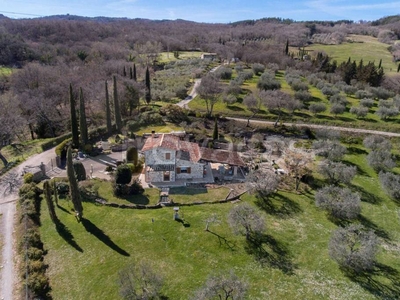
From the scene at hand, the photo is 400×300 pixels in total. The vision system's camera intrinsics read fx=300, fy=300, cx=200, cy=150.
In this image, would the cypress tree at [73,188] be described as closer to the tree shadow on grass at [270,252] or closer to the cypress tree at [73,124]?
the tree shadow on grass at [270,252]

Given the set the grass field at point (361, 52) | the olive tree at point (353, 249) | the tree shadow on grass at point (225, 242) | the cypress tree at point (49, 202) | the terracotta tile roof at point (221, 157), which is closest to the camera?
the olive tree at point (353, 249)

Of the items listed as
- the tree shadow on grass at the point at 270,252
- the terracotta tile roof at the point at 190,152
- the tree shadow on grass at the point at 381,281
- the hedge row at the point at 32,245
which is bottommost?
the tree shadow on grass at the point at 381,281

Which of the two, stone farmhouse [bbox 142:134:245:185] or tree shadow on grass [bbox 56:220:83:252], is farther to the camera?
stone farmhouse [bbox 142:134:245:185]

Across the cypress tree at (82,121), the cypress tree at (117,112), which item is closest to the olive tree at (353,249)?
the cypress tree at (82,121)

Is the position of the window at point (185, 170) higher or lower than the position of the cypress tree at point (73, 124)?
lower

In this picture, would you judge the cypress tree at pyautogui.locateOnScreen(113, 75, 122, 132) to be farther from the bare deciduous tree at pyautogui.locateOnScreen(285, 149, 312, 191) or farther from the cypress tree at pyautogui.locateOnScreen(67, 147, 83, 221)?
the bare deciduous tree at pyautogui.locateOnScreen(285, 149, 312, 191)

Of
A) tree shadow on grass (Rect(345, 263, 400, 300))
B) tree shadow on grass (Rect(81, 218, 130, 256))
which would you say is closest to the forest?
tree shadow on grass (Rect(81, 218, 130, 256))

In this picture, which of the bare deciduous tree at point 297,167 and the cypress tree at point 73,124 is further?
the cypress tree at point 73,124
